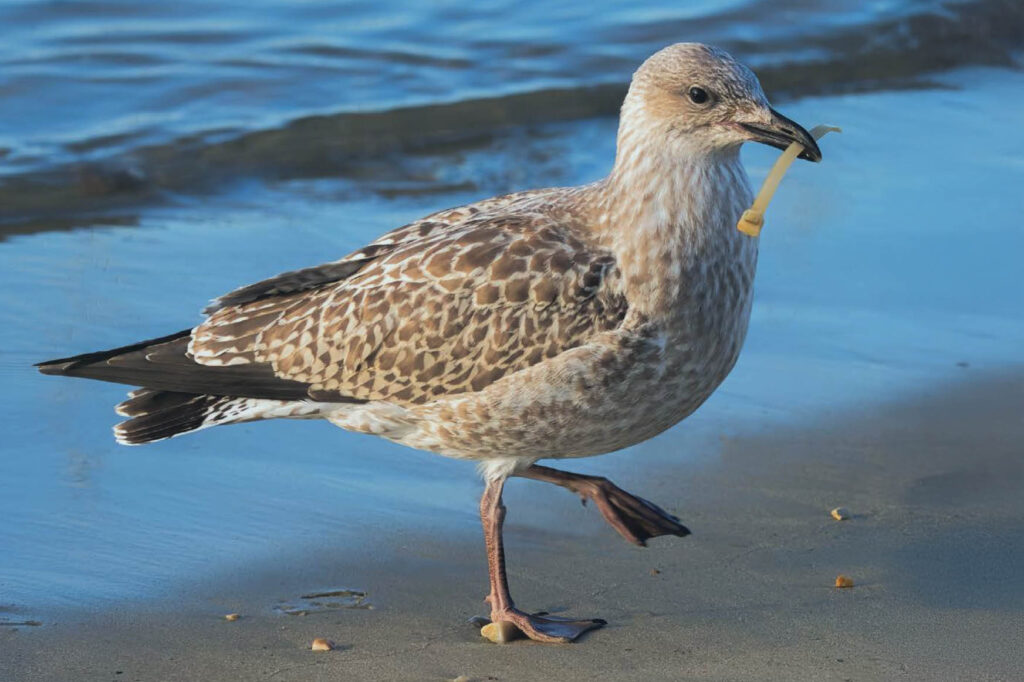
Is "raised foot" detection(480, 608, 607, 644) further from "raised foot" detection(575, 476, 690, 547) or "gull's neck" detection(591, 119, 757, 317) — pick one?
"gull's neck" detection(591, 119, 757, 317)

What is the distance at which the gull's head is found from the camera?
5031 mm

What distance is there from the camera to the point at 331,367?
17.9ft

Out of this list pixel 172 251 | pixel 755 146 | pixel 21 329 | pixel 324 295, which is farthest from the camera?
pixel 755 146

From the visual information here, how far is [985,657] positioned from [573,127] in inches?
291

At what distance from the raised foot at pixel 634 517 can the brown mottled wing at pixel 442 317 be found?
2.10ft

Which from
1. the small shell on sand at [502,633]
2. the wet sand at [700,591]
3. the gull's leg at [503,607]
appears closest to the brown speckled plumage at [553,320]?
the gull's leg at [503,607]

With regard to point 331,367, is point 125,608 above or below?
below

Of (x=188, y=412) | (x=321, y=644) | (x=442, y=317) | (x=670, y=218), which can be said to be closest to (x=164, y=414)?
(x=188, y=412)

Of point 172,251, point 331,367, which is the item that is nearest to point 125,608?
point 331,367

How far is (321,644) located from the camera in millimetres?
4828

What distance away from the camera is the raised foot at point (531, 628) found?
4.98 m

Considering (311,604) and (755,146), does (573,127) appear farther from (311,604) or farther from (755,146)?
(311,604)

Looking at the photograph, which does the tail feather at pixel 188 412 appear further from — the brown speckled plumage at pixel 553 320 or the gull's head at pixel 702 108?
the gull's head at pixel 702 108

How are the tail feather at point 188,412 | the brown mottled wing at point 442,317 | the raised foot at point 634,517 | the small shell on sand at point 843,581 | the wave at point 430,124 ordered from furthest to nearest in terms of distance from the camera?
the wave at point 430,124
the tail feather at point 188,412
the raised foot at point 634,517
the small shell on sand at point 843,581
the brown mottled wing at point 442,317
